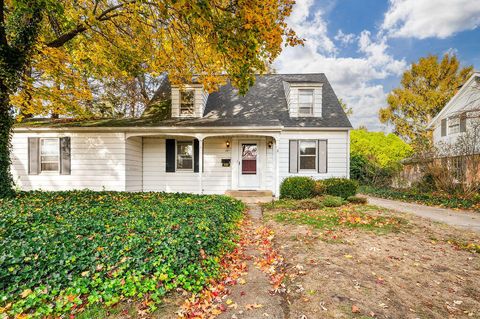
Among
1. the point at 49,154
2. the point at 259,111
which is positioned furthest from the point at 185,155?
the point at 49,154

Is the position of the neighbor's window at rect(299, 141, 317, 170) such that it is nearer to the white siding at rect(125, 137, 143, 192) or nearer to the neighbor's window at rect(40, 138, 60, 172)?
the white siding at rect(125, 137, 143, 192)

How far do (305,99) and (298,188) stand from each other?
185 inches

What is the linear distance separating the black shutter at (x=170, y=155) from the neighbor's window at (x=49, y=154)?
4606 millimetres

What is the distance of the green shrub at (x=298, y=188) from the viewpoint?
9.41m

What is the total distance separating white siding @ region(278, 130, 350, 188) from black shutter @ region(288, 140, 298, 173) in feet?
0.46

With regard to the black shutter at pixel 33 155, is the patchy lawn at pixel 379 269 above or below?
below

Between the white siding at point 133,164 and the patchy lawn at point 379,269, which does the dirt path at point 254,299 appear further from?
the white siding at point 133,164

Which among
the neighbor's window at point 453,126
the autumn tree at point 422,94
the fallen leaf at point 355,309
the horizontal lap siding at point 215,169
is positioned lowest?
the fallen leaf at point 355,309

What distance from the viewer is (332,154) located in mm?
10680

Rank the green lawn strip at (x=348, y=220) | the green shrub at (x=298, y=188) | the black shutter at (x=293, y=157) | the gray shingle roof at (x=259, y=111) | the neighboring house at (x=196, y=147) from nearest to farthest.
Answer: the green lawn strip at (x=348, y=220) < the green shrub at (x=298, y=188) < the neighboring house at (x=196, y=147) < the gray shingle roof at (x=259, y=111) < the black shutter at (x=293, y=157)

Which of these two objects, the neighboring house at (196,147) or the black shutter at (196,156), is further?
the black shutter at (196,156)

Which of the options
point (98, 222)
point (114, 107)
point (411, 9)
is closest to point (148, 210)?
point (98, 222)

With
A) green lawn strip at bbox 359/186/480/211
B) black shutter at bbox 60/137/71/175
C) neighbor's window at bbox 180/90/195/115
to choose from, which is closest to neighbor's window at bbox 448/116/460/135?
green lawn strip at bbox 359/186/480/211

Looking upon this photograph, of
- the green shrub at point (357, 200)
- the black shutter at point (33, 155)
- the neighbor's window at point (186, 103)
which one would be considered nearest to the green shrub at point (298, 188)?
the green shrub at point (357, 200)
